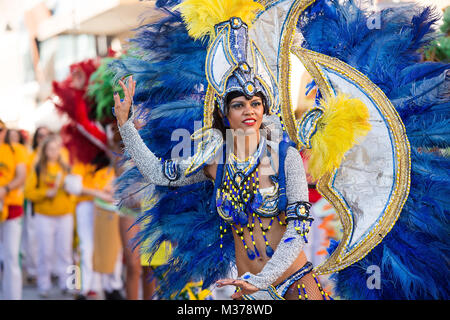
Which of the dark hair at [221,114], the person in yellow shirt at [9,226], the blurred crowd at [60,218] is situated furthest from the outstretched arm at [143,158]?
the person in yellow shirt at [9,226]

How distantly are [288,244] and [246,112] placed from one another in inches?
25.9

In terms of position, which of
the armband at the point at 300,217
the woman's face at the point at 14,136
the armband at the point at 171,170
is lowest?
the armband at the point at 300,217

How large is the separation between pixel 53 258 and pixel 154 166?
179 inches

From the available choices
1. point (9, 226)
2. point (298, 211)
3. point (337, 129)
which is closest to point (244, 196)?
point (298, 211)

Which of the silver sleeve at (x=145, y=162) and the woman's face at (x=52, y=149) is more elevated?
the woman's face at (x=52, y=149)

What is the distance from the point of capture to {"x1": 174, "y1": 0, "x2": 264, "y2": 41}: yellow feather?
3004mm

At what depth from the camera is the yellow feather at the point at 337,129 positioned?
294cm

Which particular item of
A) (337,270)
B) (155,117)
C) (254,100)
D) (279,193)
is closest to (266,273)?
(279,193)

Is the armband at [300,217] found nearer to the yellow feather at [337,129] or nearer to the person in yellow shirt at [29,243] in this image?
the yellow feather at [337,129]

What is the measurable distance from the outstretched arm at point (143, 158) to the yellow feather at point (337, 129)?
65cm

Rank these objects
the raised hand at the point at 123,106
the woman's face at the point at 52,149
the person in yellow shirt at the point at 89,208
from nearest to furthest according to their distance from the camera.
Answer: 1. the raised hand at the point at 123,106
2. the person in yellow shirt at the point at 89,208
3. the woman's face at the point at 52,149

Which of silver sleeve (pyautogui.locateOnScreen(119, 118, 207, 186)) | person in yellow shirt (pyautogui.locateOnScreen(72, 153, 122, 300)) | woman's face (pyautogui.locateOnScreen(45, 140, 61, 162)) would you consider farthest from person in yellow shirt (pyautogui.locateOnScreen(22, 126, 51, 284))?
silver sleeve (pyautogui.locateOnScreen(119, 118, 207, 186))

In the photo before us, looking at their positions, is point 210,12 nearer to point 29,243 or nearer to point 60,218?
point 60,218

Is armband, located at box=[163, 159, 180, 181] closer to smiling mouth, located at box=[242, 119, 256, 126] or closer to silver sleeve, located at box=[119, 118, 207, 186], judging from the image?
silver sleeve, located at box=[119, 118, 207, 186]
